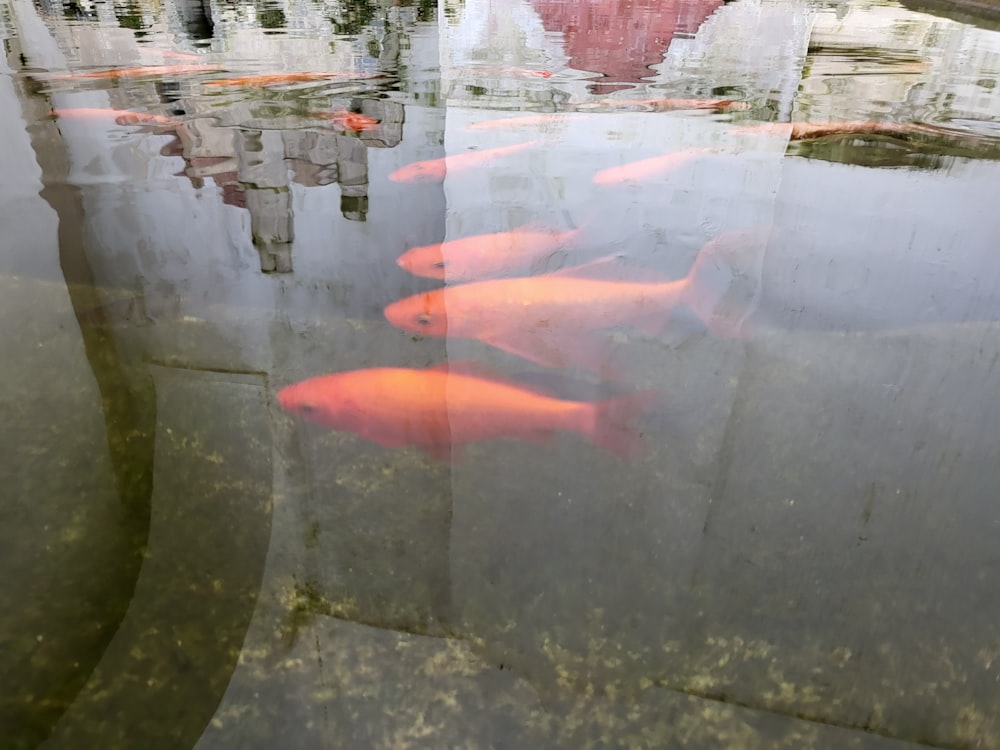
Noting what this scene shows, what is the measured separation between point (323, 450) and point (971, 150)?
4.62 metres

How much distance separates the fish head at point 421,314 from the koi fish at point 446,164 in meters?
1.31

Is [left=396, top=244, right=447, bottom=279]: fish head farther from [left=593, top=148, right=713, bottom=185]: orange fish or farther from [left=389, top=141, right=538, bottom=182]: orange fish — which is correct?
[left=593, top=148, right=713, bottom=185]: orange fish

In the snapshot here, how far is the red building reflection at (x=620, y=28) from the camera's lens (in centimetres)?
759

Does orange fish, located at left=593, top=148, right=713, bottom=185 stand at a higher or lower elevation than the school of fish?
higher

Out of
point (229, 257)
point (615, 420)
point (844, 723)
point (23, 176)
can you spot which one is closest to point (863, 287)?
point (615, 420)

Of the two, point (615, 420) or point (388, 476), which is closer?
point (388, 476)

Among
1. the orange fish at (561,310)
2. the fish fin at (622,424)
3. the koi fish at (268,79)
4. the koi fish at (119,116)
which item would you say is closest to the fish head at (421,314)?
the orange fish at (561,310)

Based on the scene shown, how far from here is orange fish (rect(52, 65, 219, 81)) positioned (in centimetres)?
588

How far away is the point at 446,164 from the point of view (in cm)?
380

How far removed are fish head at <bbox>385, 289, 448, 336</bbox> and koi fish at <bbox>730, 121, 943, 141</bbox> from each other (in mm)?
3133

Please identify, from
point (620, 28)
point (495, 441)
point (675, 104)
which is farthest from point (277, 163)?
point (620, 28)

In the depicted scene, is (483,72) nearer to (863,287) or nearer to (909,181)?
(909,181)

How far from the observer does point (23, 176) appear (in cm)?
351

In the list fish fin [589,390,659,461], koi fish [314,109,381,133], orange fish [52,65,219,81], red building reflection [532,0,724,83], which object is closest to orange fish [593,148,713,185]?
koi fish [314,109,381,133]
